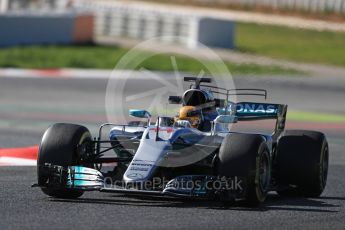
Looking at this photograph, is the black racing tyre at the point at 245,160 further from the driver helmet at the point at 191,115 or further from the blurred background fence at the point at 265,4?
the blurred background fence at the point at 265,4

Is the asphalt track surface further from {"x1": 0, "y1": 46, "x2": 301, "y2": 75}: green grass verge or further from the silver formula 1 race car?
{"x1": 0, "y1": 46, "x2": 301, "y2": 75}: green grass verge

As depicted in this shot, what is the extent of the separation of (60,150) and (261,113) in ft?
8.76

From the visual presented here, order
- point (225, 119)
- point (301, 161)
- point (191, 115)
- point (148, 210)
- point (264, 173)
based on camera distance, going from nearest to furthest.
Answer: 1. point (148, 210)
2. point (264, 173)
3. point (225, 119)
4. point (301, 161)
5. point (191, 115)

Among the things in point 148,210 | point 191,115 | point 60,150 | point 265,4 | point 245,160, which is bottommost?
point 265,4

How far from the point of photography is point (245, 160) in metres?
10.3

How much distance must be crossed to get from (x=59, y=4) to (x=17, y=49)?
9.32 metres

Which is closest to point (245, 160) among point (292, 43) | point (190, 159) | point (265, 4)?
point (190, 159)

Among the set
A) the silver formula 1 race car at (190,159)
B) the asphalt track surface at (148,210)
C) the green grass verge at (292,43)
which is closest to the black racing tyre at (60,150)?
the silver formula 1 race car at (190,159)

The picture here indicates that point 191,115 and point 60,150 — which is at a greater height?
point 191,115

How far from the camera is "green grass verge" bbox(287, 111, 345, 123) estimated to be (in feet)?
69.3

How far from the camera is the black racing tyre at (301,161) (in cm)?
1138

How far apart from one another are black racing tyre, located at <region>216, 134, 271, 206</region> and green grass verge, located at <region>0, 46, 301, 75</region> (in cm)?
1660

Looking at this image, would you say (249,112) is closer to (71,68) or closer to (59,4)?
(71,68)

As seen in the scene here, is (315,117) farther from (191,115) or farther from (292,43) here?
(292,43)
